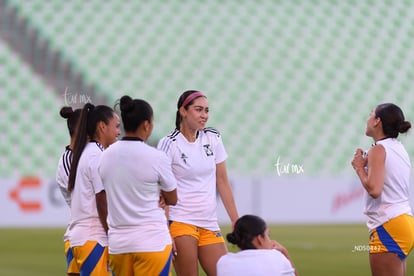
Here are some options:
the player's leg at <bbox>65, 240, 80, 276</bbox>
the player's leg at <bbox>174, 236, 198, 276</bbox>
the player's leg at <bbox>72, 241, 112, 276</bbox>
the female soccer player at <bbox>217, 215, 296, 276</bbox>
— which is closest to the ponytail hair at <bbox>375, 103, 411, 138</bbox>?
the female soccer player at <bbox>217, 215, 296, 276</bbox>

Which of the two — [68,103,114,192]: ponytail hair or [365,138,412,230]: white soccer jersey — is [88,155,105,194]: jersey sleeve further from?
[365,138,412,230]: white soccer jersey

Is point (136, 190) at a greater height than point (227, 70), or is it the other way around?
point (227, 70)

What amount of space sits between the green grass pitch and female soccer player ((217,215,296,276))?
5501 millimetres

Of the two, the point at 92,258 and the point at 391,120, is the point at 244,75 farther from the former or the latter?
the point at 92,258

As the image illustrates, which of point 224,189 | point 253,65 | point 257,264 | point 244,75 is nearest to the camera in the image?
point 257,264

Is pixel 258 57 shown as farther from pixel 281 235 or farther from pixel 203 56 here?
pixel 281 235

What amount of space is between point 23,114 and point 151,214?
16.5 m

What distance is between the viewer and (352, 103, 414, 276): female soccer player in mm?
5406

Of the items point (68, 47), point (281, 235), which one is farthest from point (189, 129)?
point (68, 47)

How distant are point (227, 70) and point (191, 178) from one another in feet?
55.4

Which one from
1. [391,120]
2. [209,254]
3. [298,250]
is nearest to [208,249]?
[209,254]

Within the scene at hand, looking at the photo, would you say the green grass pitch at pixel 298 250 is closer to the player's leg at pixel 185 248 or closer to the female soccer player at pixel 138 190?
the player's leg at pixel 185 248

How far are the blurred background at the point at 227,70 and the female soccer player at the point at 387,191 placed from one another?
14690 millimetres

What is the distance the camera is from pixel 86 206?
550 cm
